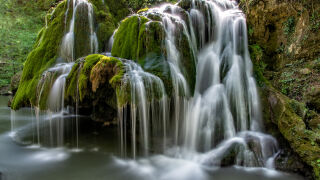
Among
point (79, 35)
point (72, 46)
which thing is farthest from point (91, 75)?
point (79, 35)

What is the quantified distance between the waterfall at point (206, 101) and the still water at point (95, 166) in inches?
13.2

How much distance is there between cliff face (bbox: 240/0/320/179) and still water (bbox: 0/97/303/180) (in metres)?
0.99

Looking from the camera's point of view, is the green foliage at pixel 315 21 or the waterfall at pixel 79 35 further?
the waterfall at pixel 79 35

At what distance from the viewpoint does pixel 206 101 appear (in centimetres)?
616

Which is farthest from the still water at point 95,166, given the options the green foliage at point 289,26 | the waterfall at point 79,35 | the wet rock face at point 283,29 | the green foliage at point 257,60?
the green foliage at point 289,26

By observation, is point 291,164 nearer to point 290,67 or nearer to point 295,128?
point 295,128

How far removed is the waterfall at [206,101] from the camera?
5.06 m

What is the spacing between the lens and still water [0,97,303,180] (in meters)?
4.59

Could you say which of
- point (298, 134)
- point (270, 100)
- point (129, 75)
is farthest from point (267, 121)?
point (129, 75)

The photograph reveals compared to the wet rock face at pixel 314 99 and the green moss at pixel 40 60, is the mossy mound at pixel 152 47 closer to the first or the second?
the green moss at pixel 40 60

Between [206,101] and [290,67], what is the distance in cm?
328

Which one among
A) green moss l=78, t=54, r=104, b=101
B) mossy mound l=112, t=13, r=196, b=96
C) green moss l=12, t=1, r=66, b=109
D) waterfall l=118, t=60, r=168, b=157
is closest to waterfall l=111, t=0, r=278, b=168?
waterfall l=118, t=60, r=168, b=157

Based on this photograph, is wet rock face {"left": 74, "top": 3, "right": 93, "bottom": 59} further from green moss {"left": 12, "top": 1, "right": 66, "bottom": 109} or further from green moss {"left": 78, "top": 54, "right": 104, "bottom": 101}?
green moss {"left": 78, "top": 54, "right": 104, "bottom": 101}

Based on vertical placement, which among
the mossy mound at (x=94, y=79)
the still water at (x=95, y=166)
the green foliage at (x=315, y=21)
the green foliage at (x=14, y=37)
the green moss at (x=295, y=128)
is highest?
the green foliage at (x=14, y=37)
